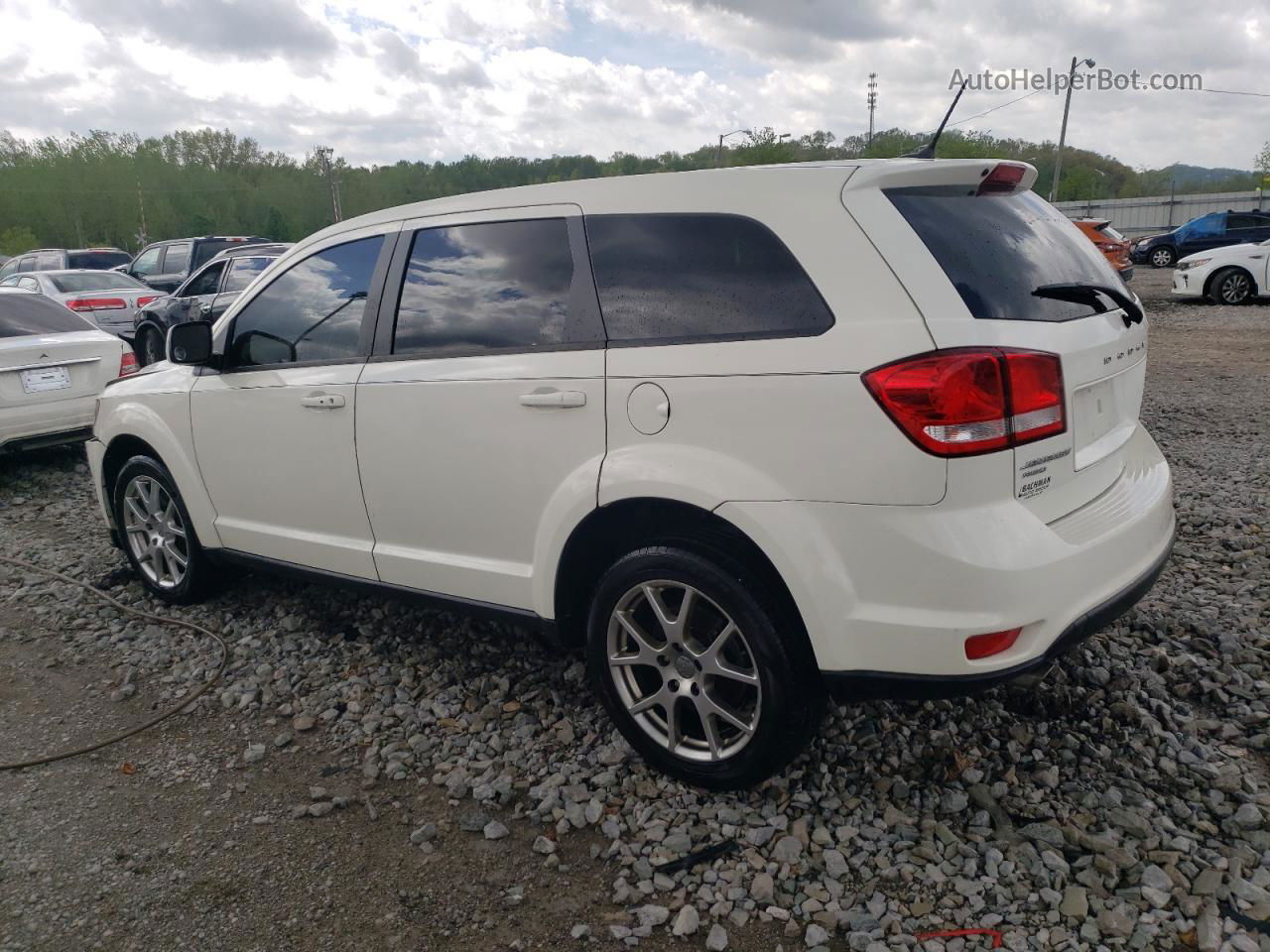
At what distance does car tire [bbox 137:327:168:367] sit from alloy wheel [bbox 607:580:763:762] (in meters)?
12.6

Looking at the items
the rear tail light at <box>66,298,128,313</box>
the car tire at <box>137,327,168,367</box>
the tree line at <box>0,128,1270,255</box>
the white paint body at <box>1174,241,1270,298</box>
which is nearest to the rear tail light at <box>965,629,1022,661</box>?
the car tire at <box>137,327,168,367</box>

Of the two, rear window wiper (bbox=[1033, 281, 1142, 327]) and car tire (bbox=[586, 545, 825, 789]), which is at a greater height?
rear window wiper (bbox=[1033, 281, 1142, 327])

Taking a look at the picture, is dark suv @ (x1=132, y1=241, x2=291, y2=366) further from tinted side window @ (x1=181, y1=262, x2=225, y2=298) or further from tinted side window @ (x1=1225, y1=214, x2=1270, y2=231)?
tinted side window @ (x1=1225, y1=214, x2=1270, y2=231)

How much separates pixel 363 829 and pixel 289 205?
3883 inches

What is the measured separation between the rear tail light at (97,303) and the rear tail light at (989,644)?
14.8m

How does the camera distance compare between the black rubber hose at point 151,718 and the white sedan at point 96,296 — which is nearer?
the black rubber hose at point 151,718

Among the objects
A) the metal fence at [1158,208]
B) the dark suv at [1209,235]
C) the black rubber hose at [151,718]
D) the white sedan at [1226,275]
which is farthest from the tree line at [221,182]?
the black rubber hose at [151,718]

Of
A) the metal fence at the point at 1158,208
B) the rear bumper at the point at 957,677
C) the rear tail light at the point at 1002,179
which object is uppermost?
the metal fence at the point at 1158,208

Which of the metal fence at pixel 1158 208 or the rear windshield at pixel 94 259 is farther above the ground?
the metal fence at pixel 1158 208

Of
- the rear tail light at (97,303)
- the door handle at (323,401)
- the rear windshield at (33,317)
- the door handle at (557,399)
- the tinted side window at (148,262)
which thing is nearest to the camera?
the door handle at (557,399)

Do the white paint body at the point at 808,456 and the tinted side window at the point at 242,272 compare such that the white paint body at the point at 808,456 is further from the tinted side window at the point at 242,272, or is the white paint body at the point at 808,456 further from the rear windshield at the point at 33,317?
the tinted side window at the point at 242,272

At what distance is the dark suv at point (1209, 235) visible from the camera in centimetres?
2542

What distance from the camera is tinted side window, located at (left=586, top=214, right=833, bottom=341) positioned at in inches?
101

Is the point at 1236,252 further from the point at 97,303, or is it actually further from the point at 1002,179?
the point at 97,303
